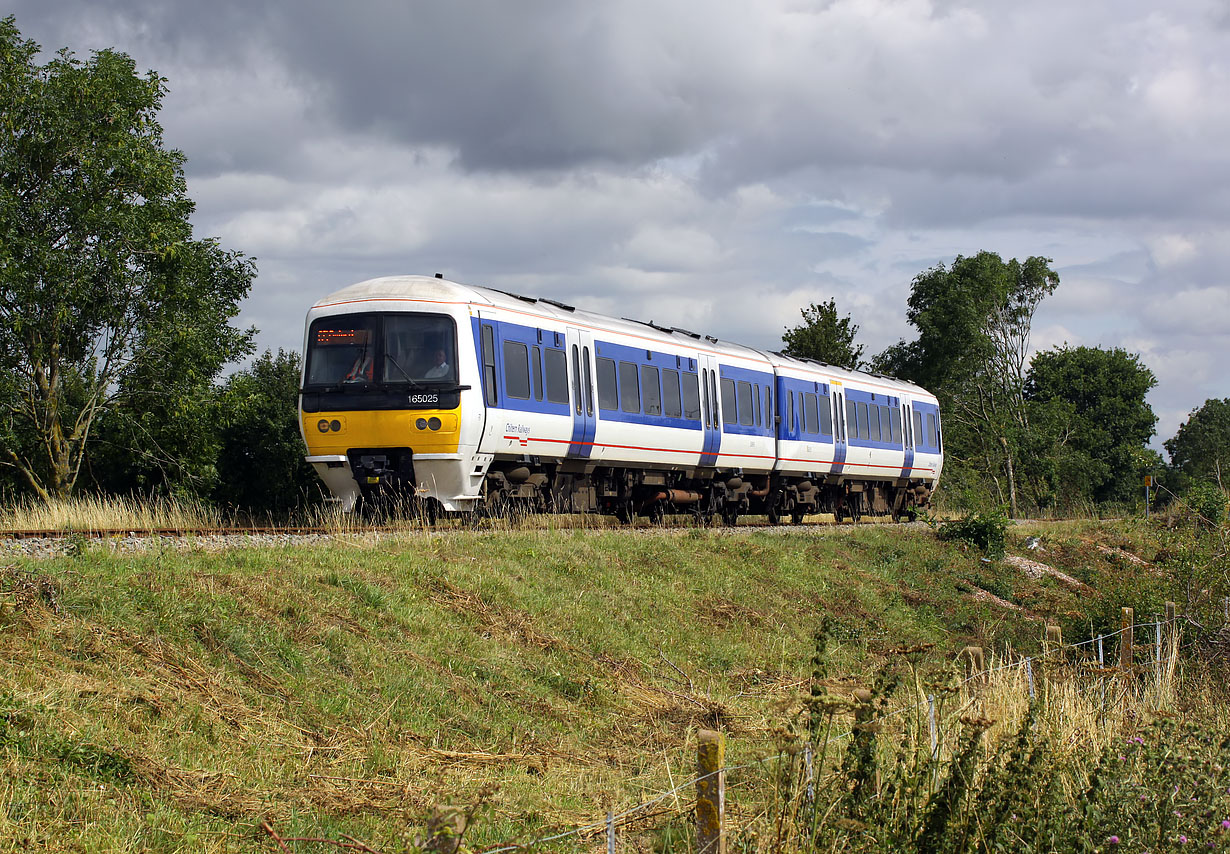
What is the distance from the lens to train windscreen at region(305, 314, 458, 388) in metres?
15.2

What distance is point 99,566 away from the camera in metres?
8.96

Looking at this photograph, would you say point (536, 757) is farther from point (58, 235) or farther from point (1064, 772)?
point (58, 235)

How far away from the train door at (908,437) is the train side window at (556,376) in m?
16.4

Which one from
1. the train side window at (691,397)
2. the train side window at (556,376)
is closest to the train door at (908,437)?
the train side window at (691,397)

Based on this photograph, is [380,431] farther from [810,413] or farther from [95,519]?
[810,413]

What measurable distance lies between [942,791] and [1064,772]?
1.27 metres

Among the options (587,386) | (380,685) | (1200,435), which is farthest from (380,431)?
(1200,435)

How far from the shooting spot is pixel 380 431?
1527cm

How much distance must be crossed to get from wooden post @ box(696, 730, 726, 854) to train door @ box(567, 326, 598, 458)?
12.7m

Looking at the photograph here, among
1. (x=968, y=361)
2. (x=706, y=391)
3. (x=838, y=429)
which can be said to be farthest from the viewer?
(x=968, y=361)

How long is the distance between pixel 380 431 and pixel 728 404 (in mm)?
8910

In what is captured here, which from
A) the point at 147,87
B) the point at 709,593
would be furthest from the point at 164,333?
the point at 709,593

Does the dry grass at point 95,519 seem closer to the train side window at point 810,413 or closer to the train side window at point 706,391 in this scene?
the train side window at point 706,391

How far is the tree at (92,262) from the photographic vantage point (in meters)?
Answer: 23.8
